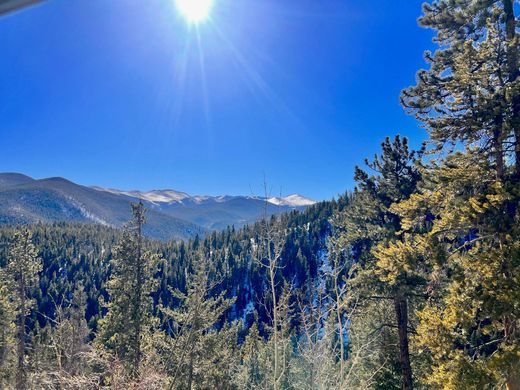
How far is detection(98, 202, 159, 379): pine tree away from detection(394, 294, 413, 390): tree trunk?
10.6 m

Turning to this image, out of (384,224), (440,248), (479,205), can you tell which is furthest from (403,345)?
(479,205)

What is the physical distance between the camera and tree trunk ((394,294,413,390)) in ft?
33.9

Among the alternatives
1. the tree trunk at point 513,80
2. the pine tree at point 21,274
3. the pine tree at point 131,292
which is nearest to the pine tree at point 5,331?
the pine tree at point 21,274

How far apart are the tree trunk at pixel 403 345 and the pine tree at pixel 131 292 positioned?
10.6m

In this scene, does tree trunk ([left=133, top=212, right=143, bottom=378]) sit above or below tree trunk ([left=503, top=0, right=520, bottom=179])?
below

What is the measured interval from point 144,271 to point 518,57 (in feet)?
50.1

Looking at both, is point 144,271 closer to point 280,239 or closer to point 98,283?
point 280,239

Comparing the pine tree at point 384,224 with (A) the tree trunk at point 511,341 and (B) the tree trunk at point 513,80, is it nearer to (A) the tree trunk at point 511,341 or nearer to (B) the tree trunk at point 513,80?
(A) the tree trunk at point 511,341

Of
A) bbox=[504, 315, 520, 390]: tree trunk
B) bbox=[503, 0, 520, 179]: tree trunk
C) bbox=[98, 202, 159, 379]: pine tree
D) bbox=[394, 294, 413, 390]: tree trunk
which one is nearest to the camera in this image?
bbox=[504, 315, 520, 390]: tree trunk

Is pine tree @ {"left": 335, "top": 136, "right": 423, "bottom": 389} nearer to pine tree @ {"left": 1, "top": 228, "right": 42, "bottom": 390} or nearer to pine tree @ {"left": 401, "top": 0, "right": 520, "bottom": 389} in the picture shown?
pine tree @ {"left": 401, "top": 0, "right": 520, "bottom": 389}

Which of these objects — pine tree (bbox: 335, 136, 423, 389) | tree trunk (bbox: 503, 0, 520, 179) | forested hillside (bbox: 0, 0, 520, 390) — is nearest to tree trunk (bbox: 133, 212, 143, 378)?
forested hillside (bbox: 0, 0, 520, 390)

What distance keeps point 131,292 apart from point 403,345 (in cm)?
1154

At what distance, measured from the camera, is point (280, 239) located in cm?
637

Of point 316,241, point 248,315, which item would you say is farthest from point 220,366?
point 316,241
